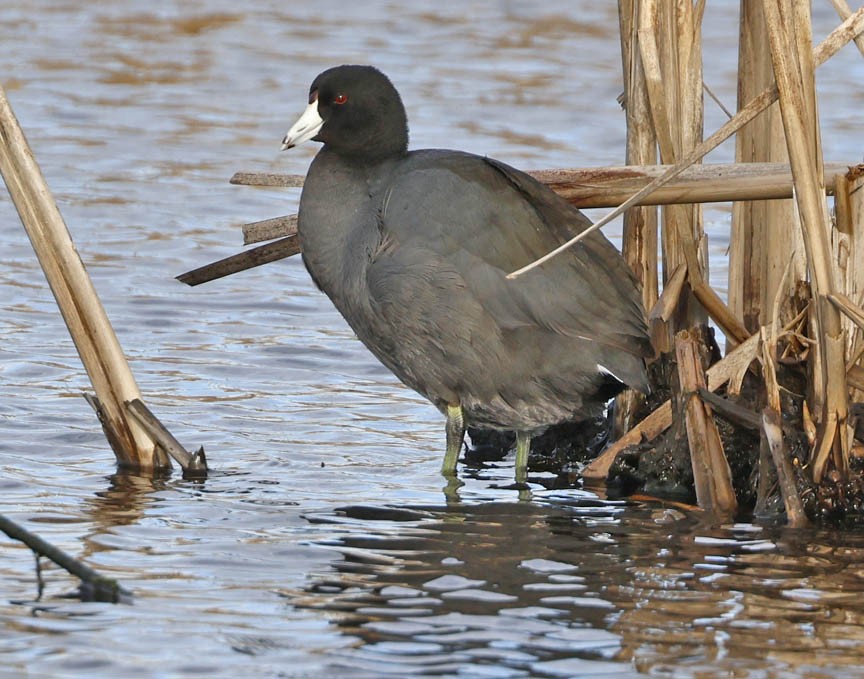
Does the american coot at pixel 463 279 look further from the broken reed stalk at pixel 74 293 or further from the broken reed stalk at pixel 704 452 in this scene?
the broken reed stalk at pixel 74 293

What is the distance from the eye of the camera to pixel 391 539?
425 cm

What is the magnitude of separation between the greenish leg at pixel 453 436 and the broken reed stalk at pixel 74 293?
0.87 metres

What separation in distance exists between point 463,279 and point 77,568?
1654mm

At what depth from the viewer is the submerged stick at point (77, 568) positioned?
11.0 feet

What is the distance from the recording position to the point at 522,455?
507 centimetres

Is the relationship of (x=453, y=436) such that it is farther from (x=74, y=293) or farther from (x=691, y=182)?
(x=74, y=293)

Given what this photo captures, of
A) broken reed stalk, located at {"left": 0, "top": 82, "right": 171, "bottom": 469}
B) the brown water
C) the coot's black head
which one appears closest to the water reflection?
the brown water

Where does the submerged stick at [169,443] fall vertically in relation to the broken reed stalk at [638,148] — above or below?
below

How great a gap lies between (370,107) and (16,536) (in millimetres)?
2099

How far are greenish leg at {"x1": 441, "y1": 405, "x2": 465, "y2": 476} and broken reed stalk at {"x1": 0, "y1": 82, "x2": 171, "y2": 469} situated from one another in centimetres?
87

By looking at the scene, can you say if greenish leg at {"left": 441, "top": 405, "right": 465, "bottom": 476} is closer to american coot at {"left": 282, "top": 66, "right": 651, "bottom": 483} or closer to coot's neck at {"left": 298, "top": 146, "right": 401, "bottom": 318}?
american coot at {"left": 282, "top": 66, "right": 651, "bottom": 483}

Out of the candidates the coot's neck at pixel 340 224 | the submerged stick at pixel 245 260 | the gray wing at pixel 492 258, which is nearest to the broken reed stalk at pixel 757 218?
the gray wing at pixel 492 258

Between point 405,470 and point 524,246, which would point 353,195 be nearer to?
point 524,246

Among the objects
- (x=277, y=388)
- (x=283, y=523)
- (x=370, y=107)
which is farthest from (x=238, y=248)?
(x=283, y=523)
